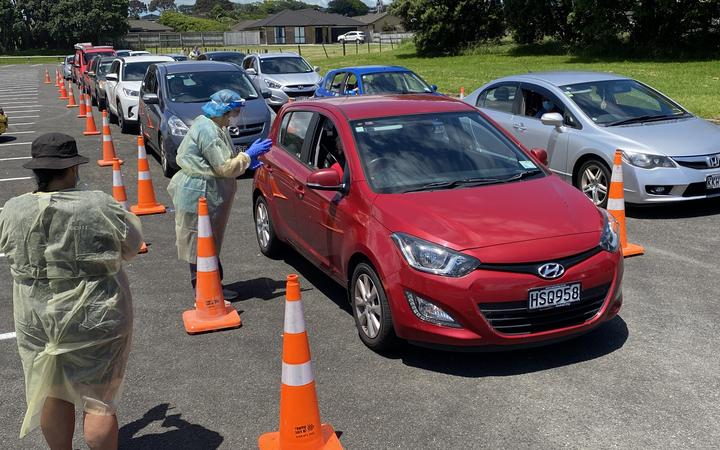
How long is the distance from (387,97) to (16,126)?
55.4ft

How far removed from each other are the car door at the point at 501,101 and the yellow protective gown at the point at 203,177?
5.18 metres

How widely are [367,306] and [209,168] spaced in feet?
6.24

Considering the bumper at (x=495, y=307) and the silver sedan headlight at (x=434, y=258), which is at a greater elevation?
the silver sedan headlight at (x=434, y=258)

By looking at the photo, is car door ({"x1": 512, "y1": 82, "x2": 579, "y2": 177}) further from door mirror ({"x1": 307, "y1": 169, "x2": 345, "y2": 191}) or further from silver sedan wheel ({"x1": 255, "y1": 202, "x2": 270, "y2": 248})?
door mirror ({"x1": 307, "y1": 169, "x2": 345, "y2": 191})

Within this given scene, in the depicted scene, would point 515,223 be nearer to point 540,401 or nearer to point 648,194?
point 540,401

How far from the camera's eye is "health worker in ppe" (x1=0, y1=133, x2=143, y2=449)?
11.0ft

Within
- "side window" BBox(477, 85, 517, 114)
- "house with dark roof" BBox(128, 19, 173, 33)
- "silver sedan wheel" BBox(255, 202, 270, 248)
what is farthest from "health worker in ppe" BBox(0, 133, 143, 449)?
"house with dark roof" BBox(128, 19, 173, 33)

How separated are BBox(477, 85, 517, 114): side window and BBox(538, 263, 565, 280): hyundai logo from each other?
6.09 meters

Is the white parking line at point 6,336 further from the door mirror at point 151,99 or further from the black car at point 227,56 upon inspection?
the black car at point 227,56

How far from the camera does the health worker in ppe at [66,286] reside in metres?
3.34

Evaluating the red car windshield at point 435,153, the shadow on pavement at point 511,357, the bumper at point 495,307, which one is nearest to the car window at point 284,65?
the red car windshield at point 435,153

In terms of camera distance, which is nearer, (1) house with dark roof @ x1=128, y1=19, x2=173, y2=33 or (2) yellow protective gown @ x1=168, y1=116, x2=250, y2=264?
(2) yellow protective gown @ x1=168, y1=116, x2=250, y2=264

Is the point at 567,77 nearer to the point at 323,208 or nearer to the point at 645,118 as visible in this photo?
the point at 645,118

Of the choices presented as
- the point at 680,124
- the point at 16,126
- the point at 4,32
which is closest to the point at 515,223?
the point at 680,124
